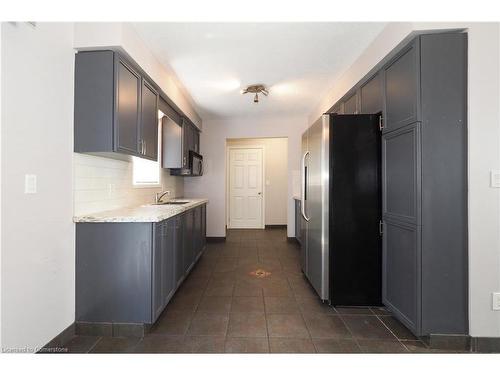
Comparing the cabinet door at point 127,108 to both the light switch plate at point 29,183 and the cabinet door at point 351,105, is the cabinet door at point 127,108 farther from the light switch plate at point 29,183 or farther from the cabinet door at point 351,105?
the cabinet door at point 351,105

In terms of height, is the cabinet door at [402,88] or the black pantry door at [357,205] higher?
the cabinet door at [402,88]

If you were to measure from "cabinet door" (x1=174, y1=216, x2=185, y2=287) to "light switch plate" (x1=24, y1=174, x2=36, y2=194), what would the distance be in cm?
115

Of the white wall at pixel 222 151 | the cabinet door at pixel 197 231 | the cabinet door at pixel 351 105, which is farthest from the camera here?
the white wall at pixel 222 151

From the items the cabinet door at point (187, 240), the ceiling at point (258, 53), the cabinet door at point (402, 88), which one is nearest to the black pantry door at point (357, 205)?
the cabinet door at point (402, 88)

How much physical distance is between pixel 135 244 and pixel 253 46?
7.06 ft

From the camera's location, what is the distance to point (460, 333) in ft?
5.53

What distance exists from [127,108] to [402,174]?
7.78 feet

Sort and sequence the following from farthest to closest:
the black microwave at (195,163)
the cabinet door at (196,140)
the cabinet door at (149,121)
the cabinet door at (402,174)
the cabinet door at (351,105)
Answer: the cabinet door at (196,140)
the black microwave at (195,163)
the cabinet door at (351,105)
the cabinet door at (149,121)
the cabinet door at (402,174)

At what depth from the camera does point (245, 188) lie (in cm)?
649

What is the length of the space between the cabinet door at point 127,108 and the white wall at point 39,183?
343mm

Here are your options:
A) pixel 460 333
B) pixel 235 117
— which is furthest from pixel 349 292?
pixel 235 117

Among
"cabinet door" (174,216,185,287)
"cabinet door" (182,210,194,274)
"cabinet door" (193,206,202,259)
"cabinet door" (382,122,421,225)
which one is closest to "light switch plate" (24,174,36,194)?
"cabinet door" (174,216,185,287)

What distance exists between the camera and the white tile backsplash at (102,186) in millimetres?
1927
